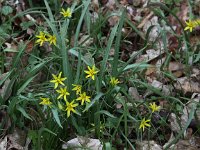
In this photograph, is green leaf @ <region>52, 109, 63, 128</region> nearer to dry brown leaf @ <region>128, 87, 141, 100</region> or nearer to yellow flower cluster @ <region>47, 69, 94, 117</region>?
yellow flower cluster @ <region>47, 69, 94, 117</region>

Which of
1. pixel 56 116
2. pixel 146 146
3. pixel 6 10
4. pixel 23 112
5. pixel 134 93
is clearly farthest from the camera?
pixel 6 10

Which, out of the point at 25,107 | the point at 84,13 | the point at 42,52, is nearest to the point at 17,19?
the point at 42,52

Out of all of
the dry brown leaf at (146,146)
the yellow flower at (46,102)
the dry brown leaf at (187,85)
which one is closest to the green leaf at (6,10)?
the yellow flower at (46,102)

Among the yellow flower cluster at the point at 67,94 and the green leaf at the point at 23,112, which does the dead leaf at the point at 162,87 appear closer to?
the yellow flower cluster at the point at 67,94

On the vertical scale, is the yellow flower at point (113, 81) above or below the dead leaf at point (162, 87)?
above

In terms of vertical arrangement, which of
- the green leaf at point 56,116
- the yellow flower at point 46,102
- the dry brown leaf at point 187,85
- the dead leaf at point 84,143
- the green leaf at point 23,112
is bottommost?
the dead leaf at point 84,143

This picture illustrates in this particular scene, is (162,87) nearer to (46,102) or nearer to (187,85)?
(187,85)

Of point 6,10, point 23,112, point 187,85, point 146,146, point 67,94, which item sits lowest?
point 146,146

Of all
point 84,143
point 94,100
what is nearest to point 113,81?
point 94,100

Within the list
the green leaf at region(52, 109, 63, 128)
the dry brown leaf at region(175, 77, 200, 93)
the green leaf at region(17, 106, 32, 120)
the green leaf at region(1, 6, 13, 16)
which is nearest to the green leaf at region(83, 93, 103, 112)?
the green leaf at region(52, 109, 63, 128)

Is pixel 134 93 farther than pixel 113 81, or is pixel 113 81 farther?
pixel 134 93

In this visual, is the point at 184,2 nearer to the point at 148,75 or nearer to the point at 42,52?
the point at 148,75
